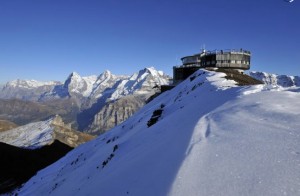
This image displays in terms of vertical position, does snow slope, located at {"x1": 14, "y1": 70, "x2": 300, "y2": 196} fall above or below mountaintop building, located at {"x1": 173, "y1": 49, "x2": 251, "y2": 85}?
below

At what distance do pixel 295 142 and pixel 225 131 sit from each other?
2778mm

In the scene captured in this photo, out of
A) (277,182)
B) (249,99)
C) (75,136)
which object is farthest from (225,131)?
(75,136)

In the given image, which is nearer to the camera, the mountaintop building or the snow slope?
the snow slope

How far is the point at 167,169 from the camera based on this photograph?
9.97 meters

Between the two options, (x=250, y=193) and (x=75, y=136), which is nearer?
(x=250, y=193)

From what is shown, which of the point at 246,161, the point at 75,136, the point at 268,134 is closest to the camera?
the point at 246,161

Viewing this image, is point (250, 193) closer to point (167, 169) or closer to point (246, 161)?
point (246, 161)

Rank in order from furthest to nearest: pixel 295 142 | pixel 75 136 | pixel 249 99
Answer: pixel 75 136
pixel 249 99
pixel 295 142

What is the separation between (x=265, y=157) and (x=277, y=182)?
1.51 metres

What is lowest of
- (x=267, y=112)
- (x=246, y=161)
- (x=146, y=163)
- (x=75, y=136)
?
(x=75, y=136)

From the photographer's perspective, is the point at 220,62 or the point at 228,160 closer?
the point at 228,160

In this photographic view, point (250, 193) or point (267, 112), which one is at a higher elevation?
point (267, 112)

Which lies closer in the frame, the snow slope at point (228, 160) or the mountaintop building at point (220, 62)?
the snow slope at point (228, 160)

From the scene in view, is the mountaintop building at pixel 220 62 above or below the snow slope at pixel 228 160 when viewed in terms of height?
above
